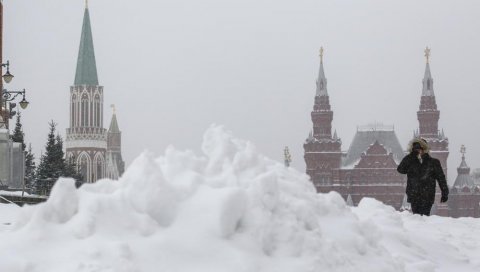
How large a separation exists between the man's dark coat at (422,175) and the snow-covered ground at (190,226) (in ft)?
15.3

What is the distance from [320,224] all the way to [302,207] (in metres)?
0.44

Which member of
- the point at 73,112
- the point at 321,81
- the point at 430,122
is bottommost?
the point at 430,122

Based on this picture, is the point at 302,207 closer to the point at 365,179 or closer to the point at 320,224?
the point at 320,224

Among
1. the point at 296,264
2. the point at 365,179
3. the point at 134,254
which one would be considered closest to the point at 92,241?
the point at 134,254

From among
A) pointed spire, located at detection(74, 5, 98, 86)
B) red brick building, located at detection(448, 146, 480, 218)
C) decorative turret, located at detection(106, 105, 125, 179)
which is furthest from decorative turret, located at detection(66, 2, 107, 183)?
red brick building, located at detection(448, 146, 480, 218)

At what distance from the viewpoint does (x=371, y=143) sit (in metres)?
107

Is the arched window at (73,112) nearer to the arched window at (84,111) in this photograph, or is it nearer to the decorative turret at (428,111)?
the arched window at (84,111)

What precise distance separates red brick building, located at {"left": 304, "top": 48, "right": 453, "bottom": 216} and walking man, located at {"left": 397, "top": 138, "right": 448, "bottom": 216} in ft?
303

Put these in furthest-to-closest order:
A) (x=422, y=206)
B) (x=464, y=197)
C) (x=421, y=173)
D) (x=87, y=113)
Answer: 1. (x=87, y=113)
2. (x=464, y=197)
3. (x=422, y=206)
4. (x=421, y=173)

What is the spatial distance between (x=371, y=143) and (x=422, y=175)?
97.6m

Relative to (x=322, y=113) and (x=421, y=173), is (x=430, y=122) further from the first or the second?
(x=421, y=173)

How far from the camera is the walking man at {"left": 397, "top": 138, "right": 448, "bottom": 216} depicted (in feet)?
33.7

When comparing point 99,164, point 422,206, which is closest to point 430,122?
point 99,164

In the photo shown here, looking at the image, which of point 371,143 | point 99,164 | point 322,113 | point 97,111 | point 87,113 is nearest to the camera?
point 322,113
